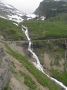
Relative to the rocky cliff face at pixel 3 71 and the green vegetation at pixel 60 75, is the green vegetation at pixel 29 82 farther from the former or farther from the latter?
the green vegetation at pixel 60 75

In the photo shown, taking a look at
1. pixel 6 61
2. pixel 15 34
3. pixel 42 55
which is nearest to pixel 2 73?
pixel 6 61

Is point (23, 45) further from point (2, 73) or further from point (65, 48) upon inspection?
point (2, 73)

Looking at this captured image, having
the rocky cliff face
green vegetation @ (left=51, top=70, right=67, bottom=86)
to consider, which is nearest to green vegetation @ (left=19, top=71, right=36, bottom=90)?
the rocky cliff face

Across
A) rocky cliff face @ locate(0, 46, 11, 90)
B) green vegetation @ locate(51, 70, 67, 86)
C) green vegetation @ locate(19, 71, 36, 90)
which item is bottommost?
green vegetation @ locate(51, 70, 67, 86)

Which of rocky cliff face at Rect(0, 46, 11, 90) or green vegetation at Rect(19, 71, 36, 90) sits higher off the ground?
rocky cliff face at Rect(0, 46, 11, 90)

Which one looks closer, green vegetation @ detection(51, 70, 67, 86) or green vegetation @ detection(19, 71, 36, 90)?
green vegetation @ detection(19, 71, 36, 90)

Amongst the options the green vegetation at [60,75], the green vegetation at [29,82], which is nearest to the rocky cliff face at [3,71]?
the green vegetation at [29,82]

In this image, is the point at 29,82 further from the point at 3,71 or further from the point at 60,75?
the point at 60,75

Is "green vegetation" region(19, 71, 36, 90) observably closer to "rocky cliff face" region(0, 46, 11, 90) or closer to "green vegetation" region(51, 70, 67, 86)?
"rocky cliff face" region(0, 46, 11, 90)

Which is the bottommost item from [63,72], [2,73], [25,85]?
[63,72]

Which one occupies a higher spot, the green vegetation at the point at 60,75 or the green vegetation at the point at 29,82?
the green vegetation at the point at 29,82

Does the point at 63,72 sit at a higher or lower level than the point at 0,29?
lower
